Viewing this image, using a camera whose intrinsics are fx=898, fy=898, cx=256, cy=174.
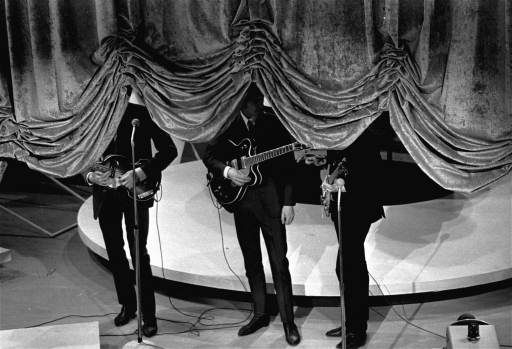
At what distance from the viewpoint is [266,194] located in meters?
6.23

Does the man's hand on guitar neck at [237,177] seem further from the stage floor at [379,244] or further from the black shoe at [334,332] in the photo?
the black shoe at [334,332]

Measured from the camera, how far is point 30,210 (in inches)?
388

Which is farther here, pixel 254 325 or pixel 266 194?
pixel 254 325

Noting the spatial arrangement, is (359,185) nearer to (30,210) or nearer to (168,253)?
(168,253)

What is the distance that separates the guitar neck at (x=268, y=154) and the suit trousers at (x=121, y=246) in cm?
82

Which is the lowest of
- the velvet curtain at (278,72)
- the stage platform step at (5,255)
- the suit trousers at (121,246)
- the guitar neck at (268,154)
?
the stage platform step at (5,255)

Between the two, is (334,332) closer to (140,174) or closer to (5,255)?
(140,174)

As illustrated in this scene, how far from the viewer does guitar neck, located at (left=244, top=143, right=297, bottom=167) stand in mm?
5996

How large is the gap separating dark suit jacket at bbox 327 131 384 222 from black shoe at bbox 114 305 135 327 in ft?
6.13

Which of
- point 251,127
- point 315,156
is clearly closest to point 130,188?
point 251,127

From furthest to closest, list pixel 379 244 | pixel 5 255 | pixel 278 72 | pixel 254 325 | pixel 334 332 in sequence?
pixel 5 255
pixel 379 244
pixel 254 325
pixel 334 332
pixel 278 72

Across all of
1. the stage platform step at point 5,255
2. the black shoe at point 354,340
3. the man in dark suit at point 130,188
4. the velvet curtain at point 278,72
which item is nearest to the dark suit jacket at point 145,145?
the man in dark suit at point 130,188

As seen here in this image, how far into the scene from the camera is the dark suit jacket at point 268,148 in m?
6.17

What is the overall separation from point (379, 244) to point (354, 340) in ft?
4.68
